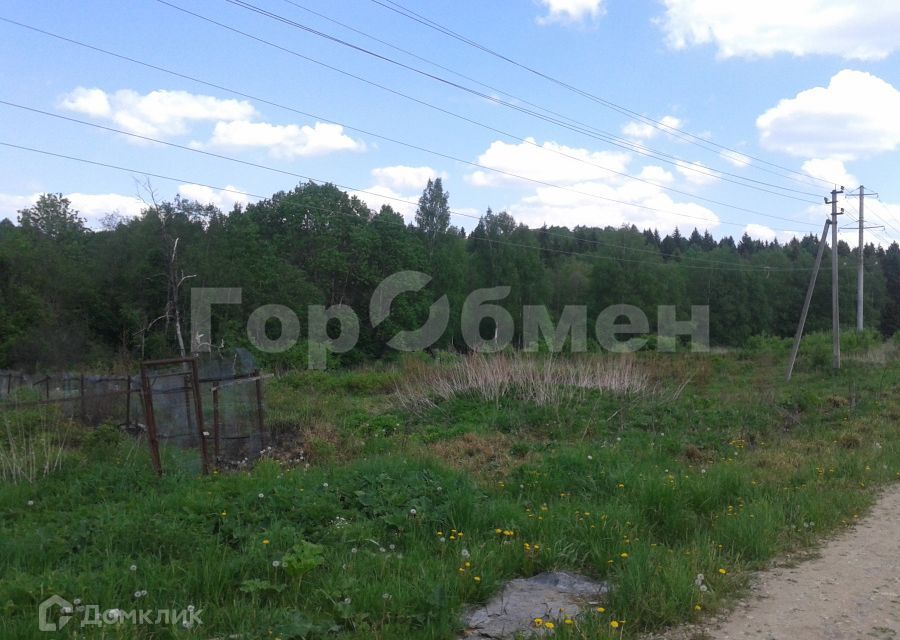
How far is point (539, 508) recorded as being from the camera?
20.9 feet

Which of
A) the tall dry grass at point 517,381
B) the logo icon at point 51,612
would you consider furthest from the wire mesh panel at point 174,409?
the tall dry grass at point 517,381

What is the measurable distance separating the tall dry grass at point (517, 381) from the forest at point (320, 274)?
1212 cm

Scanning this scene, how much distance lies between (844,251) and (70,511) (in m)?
82.3

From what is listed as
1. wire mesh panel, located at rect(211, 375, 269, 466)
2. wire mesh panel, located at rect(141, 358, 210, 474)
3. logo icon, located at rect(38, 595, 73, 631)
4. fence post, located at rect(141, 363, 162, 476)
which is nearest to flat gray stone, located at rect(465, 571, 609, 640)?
logo icon, located at rect(38, 595, 73, 631)

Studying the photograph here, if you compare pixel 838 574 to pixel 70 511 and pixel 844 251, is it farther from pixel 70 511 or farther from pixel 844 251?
pixel 844 251

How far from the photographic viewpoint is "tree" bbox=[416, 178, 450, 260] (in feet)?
161

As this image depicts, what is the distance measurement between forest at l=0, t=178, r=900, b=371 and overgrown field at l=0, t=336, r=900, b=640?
16713 millimetres

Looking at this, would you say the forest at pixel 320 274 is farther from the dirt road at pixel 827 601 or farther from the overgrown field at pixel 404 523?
the dirt road at pixel 827 601

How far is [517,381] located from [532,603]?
418 inches

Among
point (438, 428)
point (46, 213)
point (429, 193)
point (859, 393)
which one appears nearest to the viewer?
point (438, 428)

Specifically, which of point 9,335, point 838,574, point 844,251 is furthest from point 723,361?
point 844,251

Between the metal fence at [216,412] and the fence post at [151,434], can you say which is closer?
the fence post at [151,434]

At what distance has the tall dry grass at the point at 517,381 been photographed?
14555mm

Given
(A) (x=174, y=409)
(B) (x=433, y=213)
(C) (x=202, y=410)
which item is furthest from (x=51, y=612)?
(B) (x=433, y=213)
